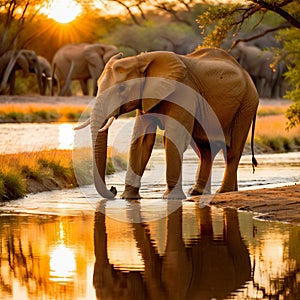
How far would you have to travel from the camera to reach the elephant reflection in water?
797cm

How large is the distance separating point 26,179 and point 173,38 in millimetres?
45449

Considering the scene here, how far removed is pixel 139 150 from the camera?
15.0m

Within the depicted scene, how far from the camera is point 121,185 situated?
17297 mm

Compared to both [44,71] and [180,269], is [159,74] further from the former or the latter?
[44,71]

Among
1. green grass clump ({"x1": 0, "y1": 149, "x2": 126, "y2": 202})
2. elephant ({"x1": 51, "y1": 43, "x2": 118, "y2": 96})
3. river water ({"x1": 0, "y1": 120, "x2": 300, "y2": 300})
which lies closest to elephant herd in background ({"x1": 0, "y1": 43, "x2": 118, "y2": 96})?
elephant ({"x1": 51, "y1": 43, "x2": 118, "y2": 96})

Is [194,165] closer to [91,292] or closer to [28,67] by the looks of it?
[91,292]

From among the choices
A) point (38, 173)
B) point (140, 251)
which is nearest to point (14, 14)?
point (38, 173)

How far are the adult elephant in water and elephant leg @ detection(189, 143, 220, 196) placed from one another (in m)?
0.01

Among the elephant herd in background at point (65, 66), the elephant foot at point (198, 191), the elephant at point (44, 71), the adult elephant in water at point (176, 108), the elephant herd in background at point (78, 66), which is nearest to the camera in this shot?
the adult elephant in water at point (176, 108)

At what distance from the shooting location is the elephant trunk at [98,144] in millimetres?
14242

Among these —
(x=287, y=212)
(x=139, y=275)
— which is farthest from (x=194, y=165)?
(x=139, y=275)

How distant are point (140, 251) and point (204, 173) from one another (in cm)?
619

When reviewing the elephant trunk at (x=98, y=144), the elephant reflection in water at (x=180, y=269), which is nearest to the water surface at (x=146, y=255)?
the elephant reflection in water at (x=180, y=269)

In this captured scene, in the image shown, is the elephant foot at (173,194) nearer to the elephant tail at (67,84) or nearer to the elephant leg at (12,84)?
the elephant leg at (12,84)
